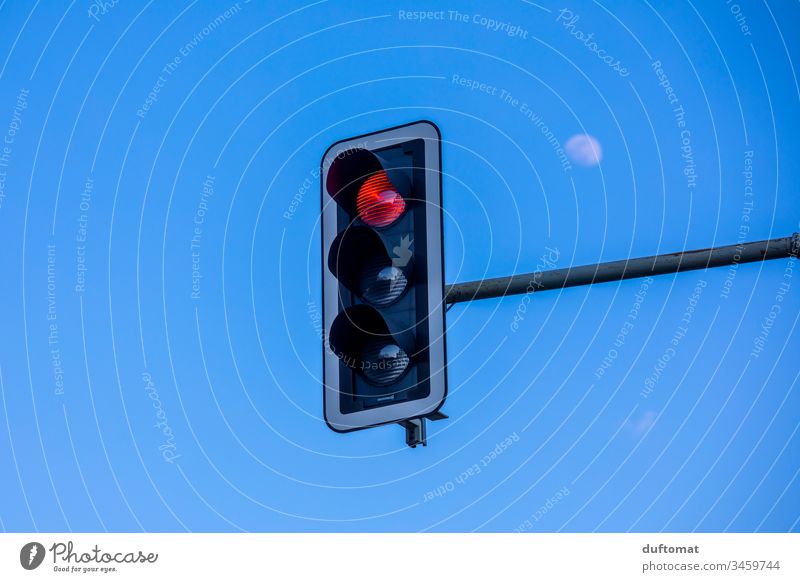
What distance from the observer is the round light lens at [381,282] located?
372 cm

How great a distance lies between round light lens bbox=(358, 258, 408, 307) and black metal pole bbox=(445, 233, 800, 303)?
0.67 metres

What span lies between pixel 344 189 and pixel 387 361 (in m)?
0.78

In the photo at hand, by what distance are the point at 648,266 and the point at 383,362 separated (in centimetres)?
129

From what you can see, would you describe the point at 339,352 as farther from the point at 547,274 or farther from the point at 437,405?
the point at 547,274

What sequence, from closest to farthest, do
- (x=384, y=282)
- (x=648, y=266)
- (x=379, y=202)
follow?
(x=384, y=282) < (x=379, y=202) < (x=648, y=266)

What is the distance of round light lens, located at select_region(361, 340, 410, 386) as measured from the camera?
12.1ft

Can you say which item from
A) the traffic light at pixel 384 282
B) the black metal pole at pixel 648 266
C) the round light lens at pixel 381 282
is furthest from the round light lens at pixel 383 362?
the black metal pole at pixel 648 266

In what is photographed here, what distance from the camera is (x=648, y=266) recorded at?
4.10m

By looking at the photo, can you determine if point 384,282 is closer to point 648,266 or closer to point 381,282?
point 381,282

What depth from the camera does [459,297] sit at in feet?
14.1
